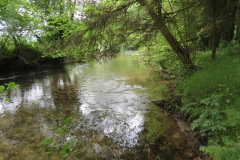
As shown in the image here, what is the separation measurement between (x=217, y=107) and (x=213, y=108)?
0.81 feet

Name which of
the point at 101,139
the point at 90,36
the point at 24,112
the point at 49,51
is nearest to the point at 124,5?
the point at 90,36

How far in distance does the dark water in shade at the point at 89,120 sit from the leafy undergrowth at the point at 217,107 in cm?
104

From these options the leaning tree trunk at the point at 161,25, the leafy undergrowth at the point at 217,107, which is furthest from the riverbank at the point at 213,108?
the leaning tree trunk at the point at 161,25

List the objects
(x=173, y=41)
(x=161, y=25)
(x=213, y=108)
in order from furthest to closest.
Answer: (x=173, y=41) < (x=161, y=25) < (x=213, y=108)

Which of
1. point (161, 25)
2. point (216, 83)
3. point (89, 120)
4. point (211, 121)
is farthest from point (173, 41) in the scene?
point (89, 120)

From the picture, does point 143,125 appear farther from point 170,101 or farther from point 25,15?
point 25,15

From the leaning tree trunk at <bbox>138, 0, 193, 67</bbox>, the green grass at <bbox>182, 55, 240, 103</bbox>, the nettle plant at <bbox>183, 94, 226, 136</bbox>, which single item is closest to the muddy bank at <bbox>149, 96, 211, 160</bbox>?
the nettle plant at <bbox>183, 94, 226, 136</bbox>

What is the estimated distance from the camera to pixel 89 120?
5.26 metres

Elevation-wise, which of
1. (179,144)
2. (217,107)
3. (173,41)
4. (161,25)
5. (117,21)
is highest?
(117,21)

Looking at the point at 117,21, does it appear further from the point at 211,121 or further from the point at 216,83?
the point at 211,121

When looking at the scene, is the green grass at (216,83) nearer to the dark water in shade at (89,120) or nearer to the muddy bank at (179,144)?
the muddy bank at (179,144)

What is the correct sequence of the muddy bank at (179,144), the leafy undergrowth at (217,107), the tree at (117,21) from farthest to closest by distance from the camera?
the tree at (117,21), the muddy bank at (179,144), the leafy undergrowth at (217,107)

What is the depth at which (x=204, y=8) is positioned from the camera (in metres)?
6.03

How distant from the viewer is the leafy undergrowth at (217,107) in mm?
2577
